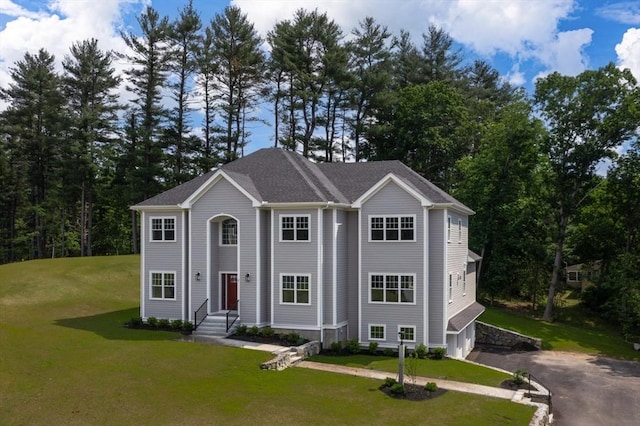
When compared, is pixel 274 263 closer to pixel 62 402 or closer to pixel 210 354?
pixel 210 354

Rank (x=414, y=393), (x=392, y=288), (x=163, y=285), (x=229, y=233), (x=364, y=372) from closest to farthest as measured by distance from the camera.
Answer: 1. (x=414, y=393)
2. (x=364, y=372)
3. (x=392, y=288)
4. (x=229, y=233)
5. (x=163, y=285)

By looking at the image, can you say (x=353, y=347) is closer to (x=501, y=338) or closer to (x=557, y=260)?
(x=501, y=338)

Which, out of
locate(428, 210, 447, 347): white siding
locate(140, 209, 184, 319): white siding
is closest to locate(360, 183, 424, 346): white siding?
locate(428, 210, 447, 347): white siding

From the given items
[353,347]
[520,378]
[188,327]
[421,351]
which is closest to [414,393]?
[520,378]

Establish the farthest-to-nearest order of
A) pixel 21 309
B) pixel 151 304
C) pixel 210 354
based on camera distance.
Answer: pixel 21 309 < pixel 151 304 < pixel 210 354

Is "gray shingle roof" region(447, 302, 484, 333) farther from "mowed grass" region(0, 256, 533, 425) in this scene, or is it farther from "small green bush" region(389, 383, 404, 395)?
"small green bush" region(389, 383, 404, 395)

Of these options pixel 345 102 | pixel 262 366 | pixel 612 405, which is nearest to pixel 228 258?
pixel 262 366
